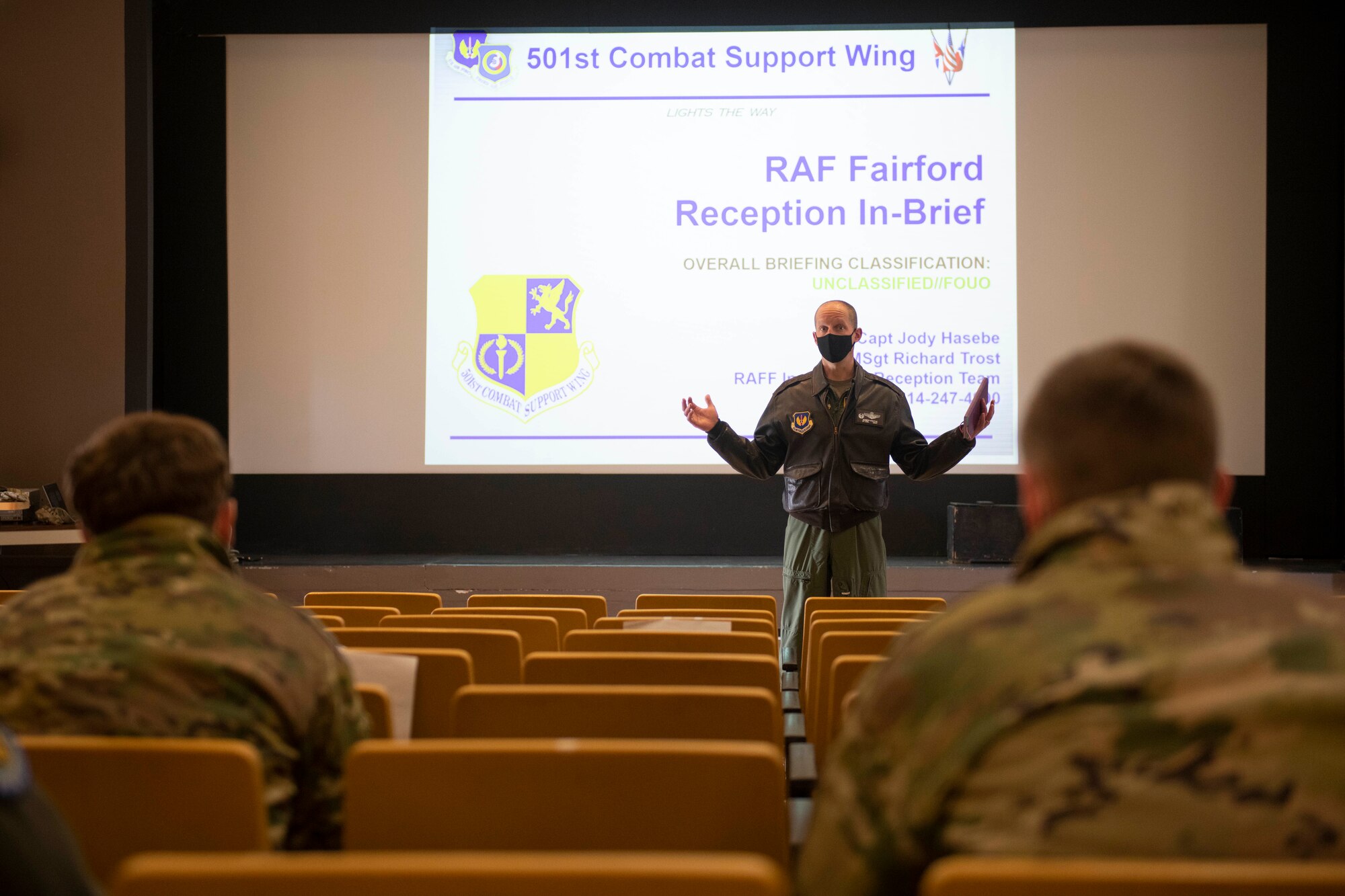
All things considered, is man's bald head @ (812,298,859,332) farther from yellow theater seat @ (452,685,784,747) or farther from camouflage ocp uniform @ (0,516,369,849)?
camouflage ocp uniform @ (0,516,369,849)

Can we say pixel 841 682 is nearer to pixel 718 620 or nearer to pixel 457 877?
pixel 718 620

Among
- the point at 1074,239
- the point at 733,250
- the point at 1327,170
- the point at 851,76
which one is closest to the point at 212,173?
the point at 733,250

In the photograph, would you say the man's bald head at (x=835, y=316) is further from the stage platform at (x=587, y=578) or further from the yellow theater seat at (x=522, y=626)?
the stage platform at (x=587, y=578)

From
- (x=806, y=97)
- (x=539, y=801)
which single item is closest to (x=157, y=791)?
(x=539, y=801)

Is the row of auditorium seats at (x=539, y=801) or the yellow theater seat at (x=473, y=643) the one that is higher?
the row of auditorium seats at (x=539, y=801)

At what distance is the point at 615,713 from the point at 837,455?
9.46 ft

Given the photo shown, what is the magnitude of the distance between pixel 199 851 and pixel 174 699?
0.84ft

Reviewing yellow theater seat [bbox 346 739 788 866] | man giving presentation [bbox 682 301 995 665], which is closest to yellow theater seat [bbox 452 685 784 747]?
yellow theater seat [bbox 346 739 788 866]

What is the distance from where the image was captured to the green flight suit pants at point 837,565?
4.42 m

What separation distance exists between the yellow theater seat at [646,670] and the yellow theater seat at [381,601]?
174cm

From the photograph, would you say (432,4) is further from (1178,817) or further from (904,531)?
(1178,817)

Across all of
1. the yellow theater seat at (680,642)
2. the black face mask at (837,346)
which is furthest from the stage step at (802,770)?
the black face mask at (837,346)

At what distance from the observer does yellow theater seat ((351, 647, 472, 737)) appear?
6.53ft

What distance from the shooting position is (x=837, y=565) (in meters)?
4.43
